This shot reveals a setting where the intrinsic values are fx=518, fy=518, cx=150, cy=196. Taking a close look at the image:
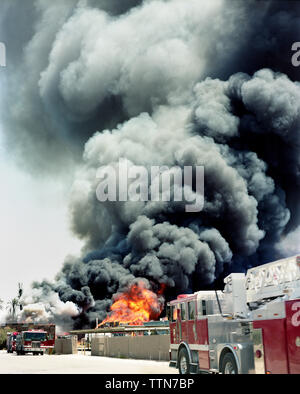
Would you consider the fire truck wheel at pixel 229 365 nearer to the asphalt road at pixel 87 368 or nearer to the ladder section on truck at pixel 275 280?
the ladder section on truck at pixel 275 280

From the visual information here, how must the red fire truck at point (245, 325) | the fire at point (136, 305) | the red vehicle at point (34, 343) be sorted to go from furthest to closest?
the fire at point (136, 305), the red vehicle at point (34, 343), the red fire truck at point (245, 325)

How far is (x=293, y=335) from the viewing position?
10.1 metres

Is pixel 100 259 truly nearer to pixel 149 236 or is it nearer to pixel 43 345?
pixel 149 236

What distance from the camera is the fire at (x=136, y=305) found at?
195ft

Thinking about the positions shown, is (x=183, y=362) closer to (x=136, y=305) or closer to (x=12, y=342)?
(x=12, y=342)

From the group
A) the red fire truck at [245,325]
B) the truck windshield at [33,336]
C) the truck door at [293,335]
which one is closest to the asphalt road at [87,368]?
the red fire truck at [245,325]

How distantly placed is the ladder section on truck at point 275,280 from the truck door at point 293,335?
700mm

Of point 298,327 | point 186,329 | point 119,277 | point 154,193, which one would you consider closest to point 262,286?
point 298,327

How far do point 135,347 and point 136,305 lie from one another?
3124 cm

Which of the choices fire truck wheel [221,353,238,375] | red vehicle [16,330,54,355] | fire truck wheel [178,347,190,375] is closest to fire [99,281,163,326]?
red vehicle [16,330,54,355]

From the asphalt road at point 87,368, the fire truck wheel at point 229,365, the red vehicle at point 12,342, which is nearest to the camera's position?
the fire truck wheel at point 229,365

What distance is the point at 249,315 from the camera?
1294 centimetres

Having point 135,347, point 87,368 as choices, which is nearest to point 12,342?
point 135,347

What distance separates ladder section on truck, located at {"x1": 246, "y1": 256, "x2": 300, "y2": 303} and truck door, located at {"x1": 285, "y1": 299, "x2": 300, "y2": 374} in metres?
0.70
